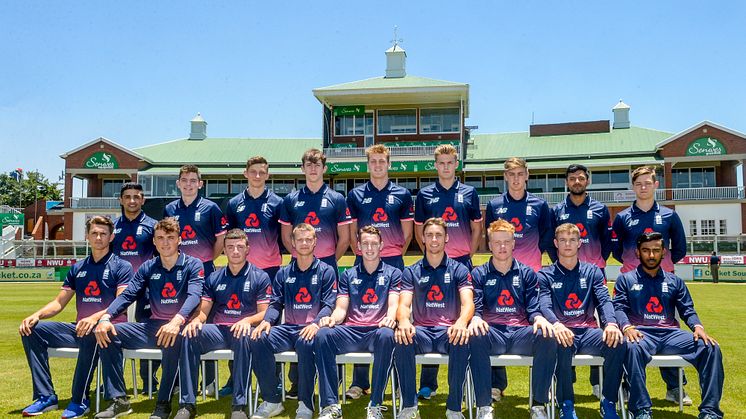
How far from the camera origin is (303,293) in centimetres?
614

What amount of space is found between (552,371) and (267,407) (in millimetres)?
2734

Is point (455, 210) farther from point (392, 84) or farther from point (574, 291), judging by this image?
point (392, 84)

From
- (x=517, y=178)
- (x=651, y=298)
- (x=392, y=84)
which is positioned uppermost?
(x=392, y=84)

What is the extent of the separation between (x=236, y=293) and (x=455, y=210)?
2.68m

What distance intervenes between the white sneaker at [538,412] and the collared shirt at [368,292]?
171 cm

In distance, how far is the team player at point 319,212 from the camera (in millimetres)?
6891

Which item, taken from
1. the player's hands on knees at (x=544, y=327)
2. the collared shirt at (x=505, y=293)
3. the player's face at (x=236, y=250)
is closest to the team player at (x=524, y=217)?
the collared shirt at (x=505, y=293)

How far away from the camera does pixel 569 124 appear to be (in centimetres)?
4653

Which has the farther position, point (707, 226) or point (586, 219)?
point (707, 226)

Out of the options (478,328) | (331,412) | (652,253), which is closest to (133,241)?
(331,412)

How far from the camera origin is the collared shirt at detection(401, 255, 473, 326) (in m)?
5.97

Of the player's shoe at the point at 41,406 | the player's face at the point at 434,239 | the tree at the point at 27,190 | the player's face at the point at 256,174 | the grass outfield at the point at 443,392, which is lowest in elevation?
the grass outfield at the point at 443,392

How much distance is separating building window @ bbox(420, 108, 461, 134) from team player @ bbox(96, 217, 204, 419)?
35625 millimetres

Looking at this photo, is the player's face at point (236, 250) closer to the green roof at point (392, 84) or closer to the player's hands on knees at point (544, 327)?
the player's hands on knees at point (544, 327)
